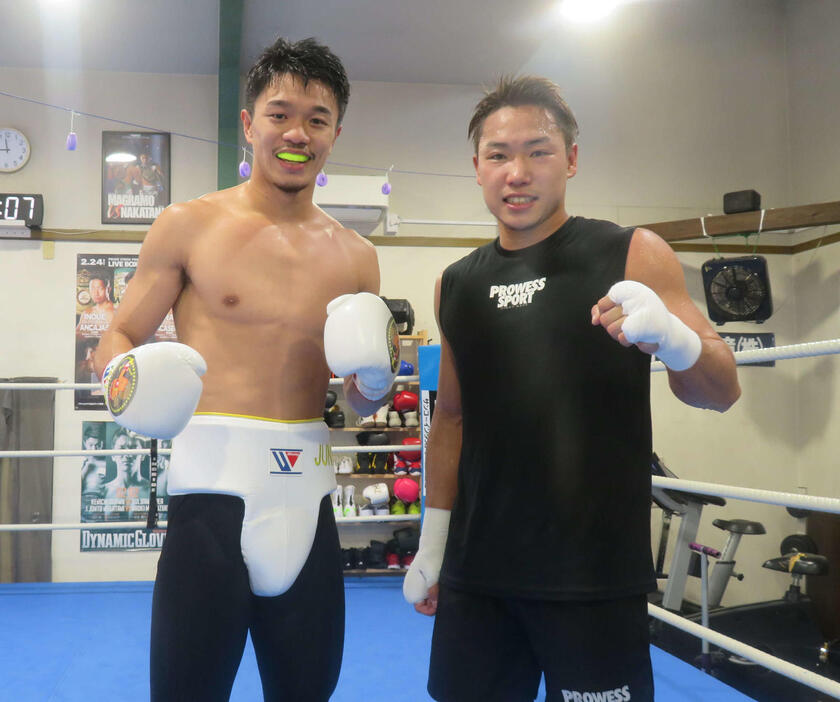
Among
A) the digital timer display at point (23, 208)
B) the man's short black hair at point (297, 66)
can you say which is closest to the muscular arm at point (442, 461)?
the man's short black hair at point (297, 66)

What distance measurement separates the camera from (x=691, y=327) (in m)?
1.10

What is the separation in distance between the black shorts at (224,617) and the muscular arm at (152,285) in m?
0.33

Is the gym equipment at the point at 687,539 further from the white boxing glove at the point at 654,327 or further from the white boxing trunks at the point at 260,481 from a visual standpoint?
the white boxing glove at the point at 654,327

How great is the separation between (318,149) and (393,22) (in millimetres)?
3869

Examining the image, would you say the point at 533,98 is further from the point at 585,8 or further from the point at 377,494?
the point at 377,494

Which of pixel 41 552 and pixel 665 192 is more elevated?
pixel 665 192

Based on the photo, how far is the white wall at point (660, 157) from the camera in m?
5.33

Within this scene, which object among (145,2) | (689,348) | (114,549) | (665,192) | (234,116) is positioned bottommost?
(114,549)

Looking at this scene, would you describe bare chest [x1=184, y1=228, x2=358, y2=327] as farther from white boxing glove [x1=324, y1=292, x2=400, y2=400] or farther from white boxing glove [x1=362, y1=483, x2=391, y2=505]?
white boxing glove [x1=362, y1=483, x2=391, y2=505]

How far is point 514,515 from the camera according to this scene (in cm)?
117

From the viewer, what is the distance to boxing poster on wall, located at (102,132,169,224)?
17.4 feet

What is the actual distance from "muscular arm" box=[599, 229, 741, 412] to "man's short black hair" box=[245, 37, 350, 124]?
66cm

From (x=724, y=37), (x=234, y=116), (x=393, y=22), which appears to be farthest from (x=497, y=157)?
(x=724, y=37)

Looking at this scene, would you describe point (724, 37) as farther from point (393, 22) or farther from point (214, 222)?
point (214, 222)
